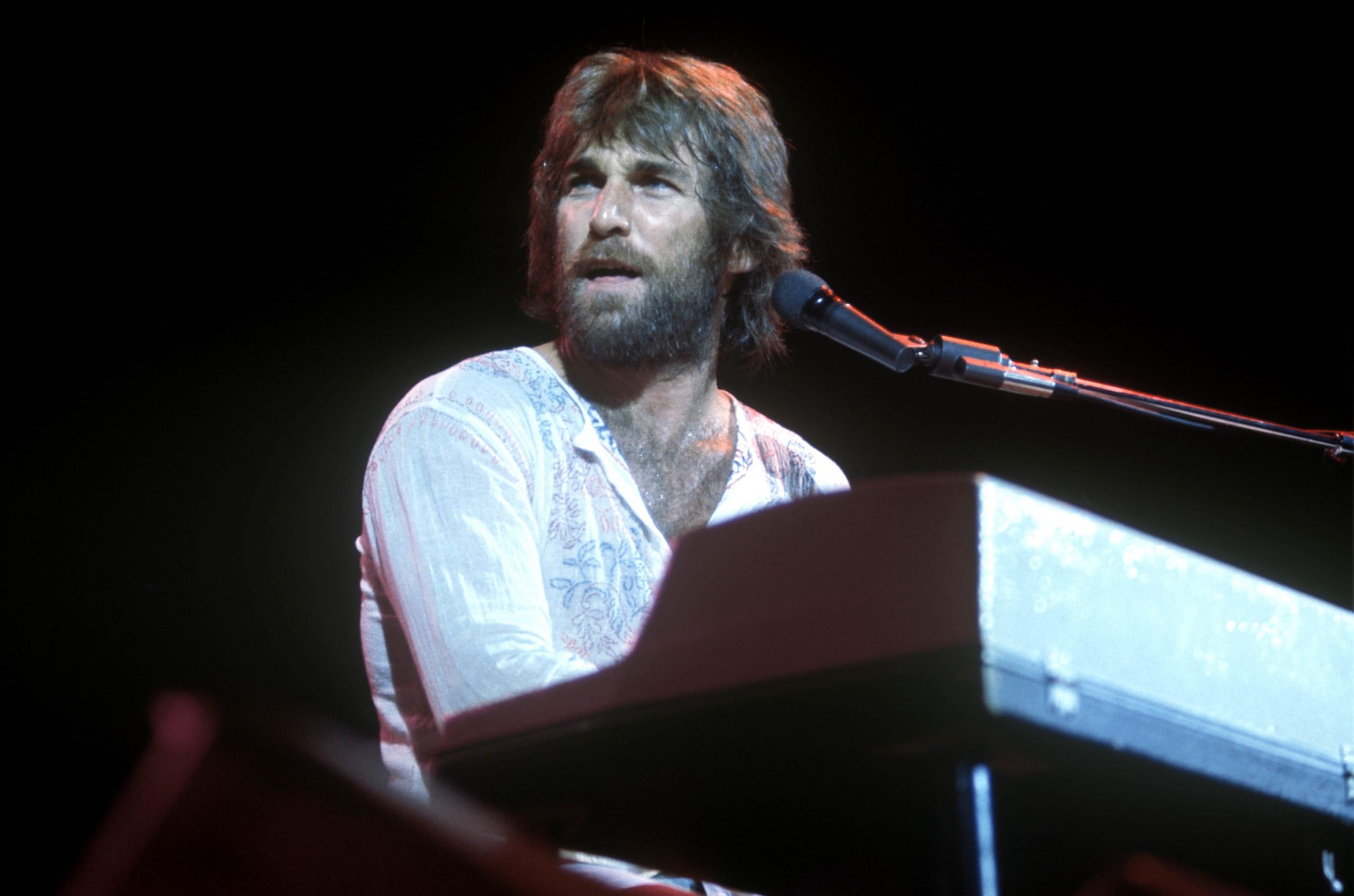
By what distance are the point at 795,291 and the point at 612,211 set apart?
2.00 ft

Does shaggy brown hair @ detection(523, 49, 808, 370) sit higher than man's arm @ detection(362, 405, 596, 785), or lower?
higher

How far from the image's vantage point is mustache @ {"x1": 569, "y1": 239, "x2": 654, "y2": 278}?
2.33m

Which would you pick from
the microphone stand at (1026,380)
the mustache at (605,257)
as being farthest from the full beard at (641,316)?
the microphone stand at (1026,380)

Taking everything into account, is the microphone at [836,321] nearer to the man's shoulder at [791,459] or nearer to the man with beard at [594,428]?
the man with beard at [594,428]

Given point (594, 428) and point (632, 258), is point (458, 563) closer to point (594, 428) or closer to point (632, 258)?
point (594, 428)

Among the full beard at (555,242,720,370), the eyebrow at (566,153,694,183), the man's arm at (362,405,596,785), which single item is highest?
the eyebrow at (566,153,694,183)

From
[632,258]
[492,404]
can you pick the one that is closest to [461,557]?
[492,404]

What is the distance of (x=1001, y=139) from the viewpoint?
3625 mm

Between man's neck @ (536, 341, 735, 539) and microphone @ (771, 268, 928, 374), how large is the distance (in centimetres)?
51

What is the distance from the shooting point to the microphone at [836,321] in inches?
67.1

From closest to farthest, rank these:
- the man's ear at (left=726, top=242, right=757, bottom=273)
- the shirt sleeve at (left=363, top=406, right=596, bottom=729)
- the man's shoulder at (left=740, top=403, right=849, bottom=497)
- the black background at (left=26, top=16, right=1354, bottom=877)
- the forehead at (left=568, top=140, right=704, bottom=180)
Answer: the shirt sleeve at (left=363, top=406, right=596, bottom=729) < the forehead at (left=568, top=140, right=704, bottom=180) < the man's shoulder at (left=740, top=403, right=849, bottom=497) < the man's ear at (left=726, top=242, right=757, bottom=273) < the black background at (left=26, top=16, right=1354, bottom=877)

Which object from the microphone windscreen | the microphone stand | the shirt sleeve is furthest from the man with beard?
the microphone stand

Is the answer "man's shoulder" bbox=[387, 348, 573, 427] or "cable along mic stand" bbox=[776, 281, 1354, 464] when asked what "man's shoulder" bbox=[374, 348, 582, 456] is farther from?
"cable along mic stand" bbox=[776, 281, 1354, 464]

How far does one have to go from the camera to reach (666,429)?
238 centimetres
